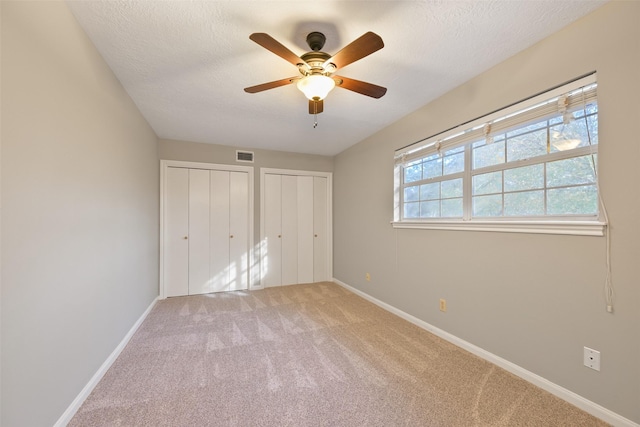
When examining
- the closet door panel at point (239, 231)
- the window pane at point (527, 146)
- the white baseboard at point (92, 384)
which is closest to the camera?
the white baseboard at point (92, 384)

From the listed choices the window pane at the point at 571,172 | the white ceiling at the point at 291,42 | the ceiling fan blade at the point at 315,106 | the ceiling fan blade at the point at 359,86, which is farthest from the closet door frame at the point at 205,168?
the window pane at the point at 571,172

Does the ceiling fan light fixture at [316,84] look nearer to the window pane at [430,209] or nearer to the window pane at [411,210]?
the window pane at [430,209]

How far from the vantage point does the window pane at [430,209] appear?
265cm

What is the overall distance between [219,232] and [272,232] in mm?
849

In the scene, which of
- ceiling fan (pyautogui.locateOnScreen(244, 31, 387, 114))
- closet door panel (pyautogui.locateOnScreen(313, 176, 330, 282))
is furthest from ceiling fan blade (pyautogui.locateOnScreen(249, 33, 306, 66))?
closet door panel (pyautogui.locateOnScreen(313, 176, 330, 282))

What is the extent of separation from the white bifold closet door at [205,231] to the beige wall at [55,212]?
1.64 m

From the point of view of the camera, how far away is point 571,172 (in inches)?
64.5

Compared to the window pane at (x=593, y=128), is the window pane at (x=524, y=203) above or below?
below

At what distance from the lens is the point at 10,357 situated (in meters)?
1.04

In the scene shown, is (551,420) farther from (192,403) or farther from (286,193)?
(286,193)

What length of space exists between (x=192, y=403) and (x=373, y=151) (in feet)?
10.7

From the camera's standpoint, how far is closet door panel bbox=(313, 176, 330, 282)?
4.63m

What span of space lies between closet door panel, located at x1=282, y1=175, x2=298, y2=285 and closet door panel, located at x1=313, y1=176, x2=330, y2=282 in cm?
36

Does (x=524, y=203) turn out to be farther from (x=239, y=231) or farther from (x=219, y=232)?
(x=219, y=232)
